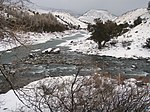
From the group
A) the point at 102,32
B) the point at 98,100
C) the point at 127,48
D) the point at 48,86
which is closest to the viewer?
the point at 98,100

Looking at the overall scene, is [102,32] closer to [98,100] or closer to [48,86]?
[48,86]

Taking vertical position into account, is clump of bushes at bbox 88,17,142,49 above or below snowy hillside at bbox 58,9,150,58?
above

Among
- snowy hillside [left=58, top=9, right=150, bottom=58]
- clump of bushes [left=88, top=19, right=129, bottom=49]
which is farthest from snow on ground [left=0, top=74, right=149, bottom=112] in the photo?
clump of bushes [left=88, top=19, right=129, bottom=49]

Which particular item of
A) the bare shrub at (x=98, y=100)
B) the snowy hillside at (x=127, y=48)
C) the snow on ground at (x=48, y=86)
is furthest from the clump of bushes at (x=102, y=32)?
the bare shrub at (x=98, y=100)

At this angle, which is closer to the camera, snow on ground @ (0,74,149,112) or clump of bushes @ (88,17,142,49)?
snow on ground @ (0,74,149,112)

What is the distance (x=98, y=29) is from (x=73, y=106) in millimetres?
28612

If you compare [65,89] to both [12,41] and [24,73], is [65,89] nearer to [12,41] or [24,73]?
[12,41]

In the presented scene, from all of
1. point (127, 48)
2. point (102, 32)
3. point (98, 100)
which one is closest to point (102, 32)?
point (102, 32)

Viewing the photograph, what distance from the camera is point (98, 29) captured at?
3388 cm

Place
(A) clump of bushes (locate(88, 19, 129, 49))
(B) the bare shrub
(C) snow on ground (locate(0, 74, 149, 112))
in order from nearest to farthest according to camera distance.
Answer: (B) the bare shrub < (C) snow on ground (locate(0, 74, 149, 112)) < (A) clump of bushes (locate(88, 19, 129, 49))

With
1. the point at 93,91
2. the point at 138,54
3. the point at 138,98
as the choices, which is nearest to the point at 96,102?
the point at 93,91

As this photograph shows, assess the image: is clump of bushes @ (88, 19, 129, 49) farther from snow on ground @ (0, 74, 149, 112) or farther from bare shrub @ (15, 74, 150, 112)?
bare shrub @ (15, 74, 150, 112)

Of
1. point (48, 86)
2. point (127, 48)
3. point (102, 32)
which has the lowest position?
point (127, 48)

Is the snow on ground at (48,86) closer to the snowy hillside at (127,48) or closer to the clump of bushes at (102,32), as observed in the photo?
the snowy hillside at (127,48)
